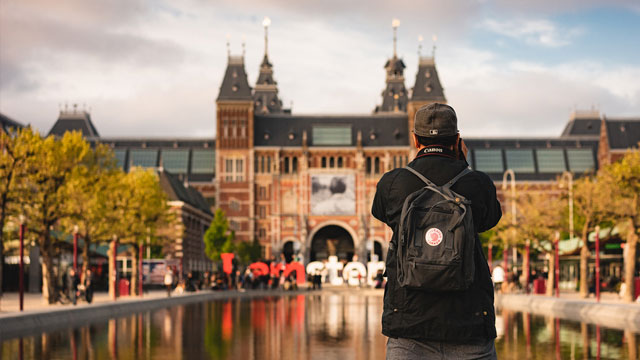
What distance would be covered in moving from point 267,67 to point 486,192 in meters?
148

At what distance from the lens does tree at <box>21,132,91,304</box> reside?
36969mm

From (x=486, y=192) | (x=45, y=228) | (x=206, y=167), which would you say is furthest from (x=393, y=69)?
(x=486, y=192)

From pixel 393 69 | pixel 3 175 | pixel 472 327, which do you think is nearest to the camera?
pixel 472 327

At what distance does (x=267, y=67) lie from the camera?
499 ft

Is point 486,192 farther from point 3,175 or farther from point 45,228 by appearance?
point 45,228

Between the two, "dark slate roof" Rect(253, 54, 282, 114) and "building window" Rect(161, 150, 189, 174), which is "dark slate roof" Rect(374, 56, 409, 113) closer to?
"dark slate roof" Rect(253, 54, 282, 114)

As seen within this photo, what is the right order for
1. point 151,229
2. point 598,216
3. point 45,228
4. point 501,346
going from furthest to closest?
point 151,229 → point 598,216 → point 45,228 → point 501,346

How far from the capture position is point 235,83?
116 meters

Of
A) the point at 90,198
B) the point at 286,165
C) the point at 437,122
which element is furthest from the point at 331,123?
the point at 437,122

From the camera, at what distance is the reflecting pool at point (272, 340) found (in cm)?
1630

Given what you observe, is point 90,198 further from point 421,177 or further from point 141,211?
point 421,177

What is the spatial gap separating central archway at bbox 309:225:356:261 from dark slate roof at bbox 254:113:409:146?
11.1m

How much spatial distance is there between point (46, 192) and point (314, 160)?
3221 inches

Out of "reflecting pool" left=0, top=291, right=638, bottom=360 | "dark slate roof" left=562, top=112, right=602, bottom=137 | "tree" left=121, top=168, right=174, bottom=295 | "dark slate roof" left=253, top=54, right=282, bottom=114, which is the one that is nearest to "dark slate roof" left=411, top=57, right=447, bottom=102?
"dark slate roof" left=562, top=112, right=602, bottom=137
